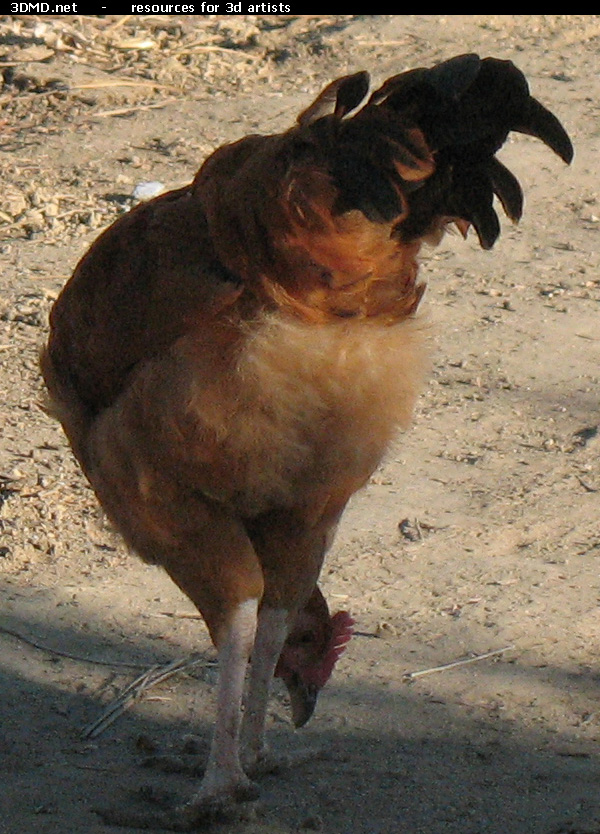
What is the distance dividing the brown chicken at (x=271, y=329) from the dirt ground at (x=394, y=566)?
56 centimetres

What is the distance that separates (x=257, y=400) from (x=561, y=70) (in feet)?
23.2

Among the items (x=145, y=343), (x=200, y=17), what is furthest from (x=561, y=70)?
(x=145, y=343)

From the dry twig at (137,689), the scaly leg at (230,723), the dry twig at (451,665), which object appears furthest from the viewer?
the dry twig at (451,665)

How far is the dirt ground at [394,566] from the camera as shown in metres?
4.07

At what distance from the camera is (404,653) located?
4.75 m

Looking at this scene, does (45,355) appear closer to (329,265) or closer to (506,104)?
(329,265)

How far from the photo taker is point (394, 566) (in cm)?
524

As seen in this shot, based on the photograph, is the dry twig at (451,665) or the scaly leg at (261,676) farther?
the dry twig at (451,665)

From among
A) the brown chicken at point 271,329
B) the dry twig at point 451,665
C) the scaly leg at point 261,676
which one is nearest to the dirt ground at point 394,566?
the dry twig at point 451,665

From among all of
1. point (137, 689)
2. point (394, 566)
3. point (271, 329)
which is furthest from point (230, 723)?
point (394, 566)

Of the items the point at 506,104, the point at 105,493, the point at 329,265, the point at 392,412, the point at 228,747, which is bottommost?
the point at 228,747

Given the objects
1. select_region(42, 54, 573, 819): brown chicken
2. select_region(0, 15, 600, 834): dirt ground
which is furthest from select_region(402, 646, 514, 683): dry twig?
select_region(42, 54, 573, 819): brown chicken

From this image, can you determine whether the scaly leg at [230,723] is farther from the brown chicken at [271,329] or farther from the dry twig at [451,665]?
the dry twig at [451,665]

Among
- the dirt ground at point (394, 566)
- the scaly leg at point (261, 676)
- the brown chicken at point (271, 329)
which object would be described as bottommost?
the dirt ground at point (394, 566)
